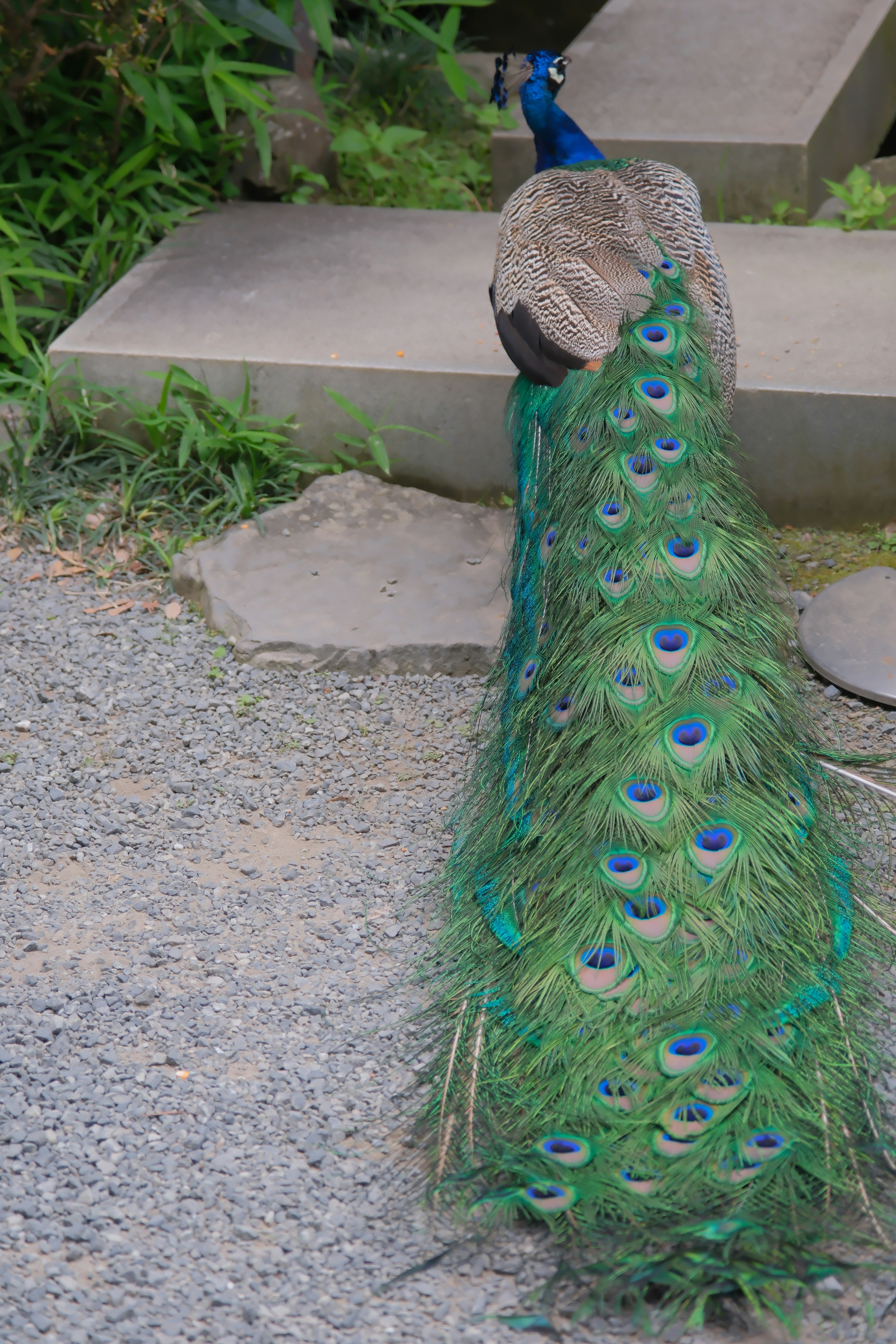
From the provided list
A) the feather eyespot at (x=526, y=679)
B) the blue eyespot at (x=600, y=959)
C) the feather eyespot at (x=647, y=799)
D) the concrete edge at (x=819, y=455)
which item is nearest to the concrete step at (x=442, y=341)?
the concrete edge at (x=819, y=455)

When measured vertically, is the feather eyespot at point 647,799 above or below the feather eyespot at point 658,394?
below

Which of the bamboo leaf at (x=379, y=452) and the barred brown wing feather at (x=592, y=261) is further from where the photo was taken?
the bamboo leaf at (x=379, y=452)

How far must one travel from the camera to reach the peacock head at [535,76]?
345cm

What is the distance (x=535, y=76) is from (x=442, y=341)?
0.88 meters

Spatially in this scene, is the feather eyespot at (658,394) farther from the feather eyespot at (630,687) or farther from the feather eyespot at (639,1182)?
the feather eyespot at (639,1182)

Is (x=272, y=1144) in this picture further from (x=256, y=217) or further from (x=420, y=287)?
(x=256, y=217)

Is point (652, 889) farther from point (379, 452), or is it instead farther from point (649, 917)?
point (379, 452)

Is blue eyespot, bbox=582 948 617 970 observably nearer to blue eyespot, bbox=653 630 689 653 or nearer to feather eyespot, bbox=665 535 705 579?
blue eyespot, bbox=653 630 689 653

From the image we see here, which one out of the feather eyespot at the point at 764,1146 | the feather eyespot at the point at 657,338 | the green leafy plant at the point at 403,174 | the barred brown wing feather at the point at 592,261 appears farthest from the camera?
the green leafy plant at the point at 403,174

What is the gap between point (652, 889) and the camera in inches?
78.6

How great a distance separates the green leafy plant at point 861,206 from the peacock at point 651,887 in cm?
231

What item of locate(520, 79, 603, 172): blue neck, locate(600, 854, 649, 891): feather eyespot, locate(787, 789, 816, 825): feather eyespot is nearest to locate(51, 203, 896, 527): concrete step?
locate(520, 79, 603, 172): blue neck

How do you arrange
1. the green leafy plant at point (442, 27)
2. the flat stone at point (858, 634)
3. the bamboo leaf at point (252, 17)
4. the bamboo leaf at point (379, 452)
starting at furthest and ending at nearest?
1. the green leafy plant at point (442, 27)
2. the bamboo leaf at point (252, 17)
3. the bamboo leaf at point (379, 452)
4. the flat stone at point (858, 634)

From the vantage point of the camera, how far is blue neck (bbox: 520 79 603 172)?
344cm
